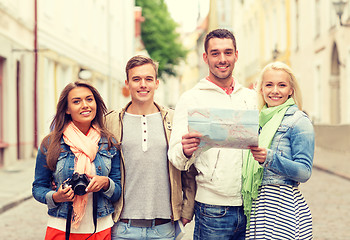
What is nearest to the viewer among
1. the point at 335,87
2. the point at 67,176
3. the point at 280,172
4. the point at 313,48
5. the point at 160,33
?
the point at 280,172

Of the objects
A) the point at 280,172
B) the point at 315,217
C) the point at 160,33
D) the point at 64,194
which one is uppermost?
the point at 160,33

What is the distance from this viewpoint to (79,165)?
2.96 m

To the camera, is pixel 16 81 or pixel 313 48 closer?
pixel 16 81

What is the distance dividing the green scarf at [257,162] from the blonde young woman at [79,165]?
2.34 feet

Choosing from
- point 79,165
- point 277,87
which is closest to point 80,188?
point 79,165

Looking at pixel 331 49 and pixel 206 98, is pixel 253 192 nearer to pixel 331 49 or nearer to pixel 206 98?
pixel 206 98

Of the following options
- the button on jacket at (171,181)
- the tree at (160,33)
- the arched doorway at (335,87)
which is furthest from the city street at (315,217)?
the tree at (160,33)

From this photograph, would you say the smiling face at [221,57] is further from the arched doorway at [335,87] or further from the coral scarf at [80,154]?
the arched doorway at [335,87]

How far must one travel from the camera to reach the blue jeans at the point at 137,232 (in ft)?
10.3

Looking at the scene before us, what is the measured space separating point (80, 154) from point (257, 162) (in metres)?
0.96

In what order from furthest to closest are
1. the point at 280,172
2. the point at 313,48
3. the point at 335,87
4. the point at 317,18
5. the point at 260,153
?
the point at 313,48
the point at 317,18
the point at 335,87
the point at 280,172
the point at 260,153

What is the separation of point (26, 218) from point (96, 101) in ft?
16.2

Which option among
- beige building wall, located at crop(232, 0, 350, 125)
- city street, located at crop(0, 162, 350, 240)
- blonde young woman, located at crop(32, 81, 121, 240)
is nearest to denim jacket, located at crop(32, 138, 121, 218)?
blonde young woman, located at crop(32, 81, 121, 240)

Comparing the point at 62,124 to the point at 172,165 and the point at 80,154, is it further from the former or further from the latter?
the point at 172,165
